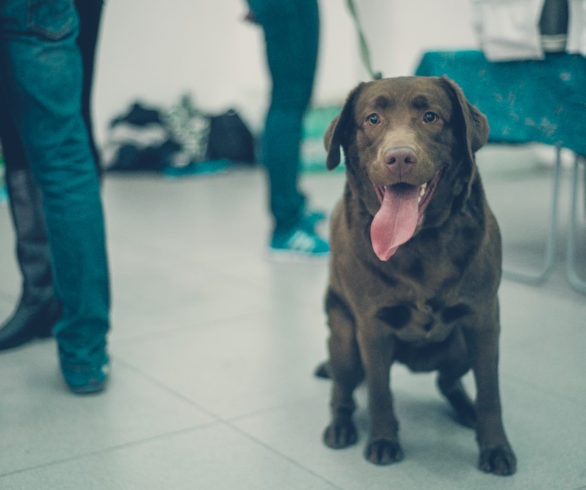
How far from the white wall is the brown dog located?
14.6ft

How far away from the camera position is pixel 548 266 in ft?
8.20

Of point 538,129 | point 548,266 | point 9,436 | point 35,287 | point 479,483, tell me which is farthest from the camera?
point 548,266

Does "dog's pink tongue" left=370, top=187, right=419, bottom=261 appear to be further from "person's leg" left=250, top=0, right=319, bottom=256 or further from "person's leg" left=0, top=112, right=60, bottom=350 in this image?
"person's leg" left=250, top=0, right=319, bottom=256

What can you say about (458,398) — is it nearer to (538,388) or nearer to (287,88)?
(538,388)

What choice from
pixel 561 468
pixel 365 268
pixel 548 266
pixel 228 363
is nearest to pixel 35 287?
pixel 228 363

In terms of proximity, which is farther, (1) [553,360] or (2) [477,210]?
(1) [553,360]

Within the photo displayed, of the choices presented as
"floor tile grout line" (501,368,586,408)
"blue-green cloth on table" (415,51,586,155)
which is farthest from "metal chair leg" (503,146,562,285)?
"floor tile grout line" (501,368,586,408)

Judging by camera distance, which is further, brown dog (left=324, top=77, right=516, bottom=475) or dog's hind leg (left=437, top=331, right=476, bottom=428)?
dog's hind leg (left=437, top=331, right=476, bottom=428)

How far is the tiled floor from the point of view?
1354 mm

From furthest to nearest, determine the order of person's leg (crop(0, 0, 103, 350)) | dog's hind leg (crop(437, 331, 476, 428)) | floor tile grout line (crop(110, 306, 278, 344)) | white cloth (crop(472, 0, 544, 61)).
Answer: white cloth (crop(472, 0, 544, 61)) → floor tile grout line (crop(110, 306, 278, 344)) → person's leg (crop(0, 0, 103, 350)) → dog's hind leg (crop(437, 331, 476, 428))

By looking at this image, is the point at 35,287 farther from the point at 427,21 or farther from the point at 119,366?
the point at 427,21

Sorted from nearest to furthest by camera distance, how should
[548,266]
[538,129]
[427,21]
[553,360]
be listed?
1. [553,360]
2. [538,129]
3. [548,266]
4. [427,21]

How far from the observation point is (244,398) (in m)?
1.70

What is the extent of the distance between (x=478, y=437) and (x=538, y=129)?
1228mm
